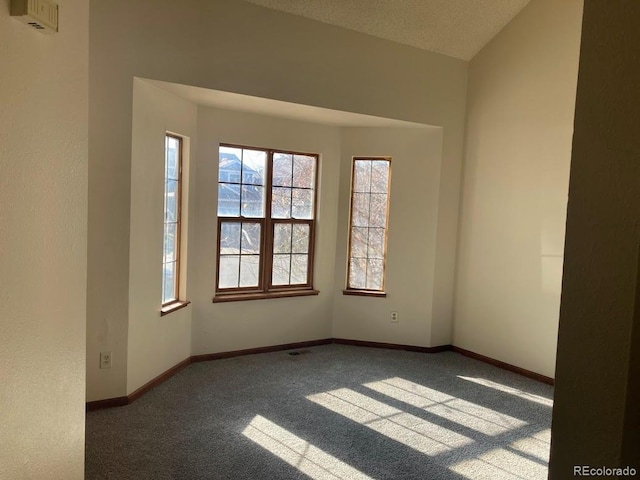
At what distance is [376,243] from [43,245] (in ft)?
13.2

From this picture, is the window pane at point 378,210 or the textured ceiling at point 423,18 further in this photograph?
the window pane at point 378,210

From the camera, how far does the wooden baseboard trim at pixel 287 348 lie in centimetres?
364

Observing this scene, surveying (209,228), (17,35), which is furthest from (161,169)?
(17,35)

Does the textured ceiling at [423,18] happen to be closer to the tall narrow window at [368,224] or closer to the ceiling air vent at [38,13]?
the tall narrow window at [368,224]

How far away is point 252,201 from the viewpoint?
16.5 ft

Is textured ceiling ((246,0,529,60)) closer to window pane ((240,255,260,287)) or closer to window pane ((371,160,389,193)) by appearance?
window pane ((371,160,389,193))

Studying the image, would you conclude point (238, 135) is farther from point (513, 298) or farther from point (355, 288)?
point (513, 298)

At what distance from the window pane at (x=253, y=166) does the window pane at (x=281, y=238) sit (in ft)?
1.65

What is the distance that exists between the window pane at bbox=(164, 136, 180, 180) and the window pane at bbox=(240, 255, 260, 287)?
111 cm

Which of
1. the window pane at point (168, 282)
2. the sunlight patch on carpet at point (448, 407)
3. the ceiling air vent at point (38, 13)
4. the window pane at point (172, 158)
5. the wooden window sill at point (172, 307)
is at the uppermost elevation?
the ceiling air vent at point (38, 13)

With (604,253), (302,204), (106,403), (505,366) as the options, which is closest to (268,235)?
(302,204)

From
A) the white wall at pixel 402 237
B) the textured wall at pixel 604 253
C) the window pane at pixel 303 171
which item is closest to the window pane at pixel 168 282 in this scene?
the window pane at pixel 303 171

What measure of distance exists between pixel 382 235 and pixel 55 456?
4034 millimetres

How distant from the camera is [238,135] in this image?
4.78 meters
